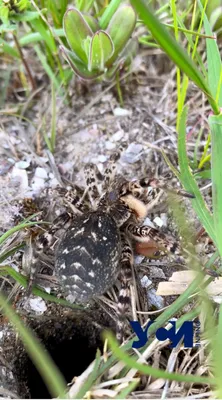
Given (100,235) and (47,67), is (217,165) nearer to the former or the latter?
(100,235)

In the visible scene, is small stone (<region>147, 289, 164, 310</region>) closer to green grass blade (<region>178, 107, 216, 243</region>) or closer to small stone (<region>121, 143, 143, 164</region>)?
green grass blade (<region>178, 107, 216, 243</region>)

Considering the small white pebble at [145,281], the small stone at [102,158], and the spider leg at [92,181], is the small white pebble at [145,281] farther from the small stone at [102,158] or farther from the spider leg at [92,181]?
the small stone at [102,158]

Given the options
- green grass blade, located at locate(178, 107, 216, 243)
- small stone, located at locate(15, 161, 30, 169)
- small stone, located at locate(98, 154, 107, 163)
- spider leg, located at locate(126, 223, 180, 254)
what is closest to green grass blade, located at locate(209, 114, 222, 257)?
green grass blade, located at locate(178, 107, 216, 243)

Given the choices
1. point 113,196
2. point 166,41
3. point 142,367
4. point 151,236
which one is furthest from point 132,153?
point 142,367

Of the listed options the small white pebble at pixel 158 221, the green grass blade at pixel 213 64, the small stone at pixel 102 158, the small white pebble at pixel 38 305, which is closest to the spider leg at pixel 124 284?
the small white pebble at pixel 158 221

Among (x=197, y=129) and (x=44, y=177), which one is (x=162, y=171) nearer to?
(x=197, y=129)
